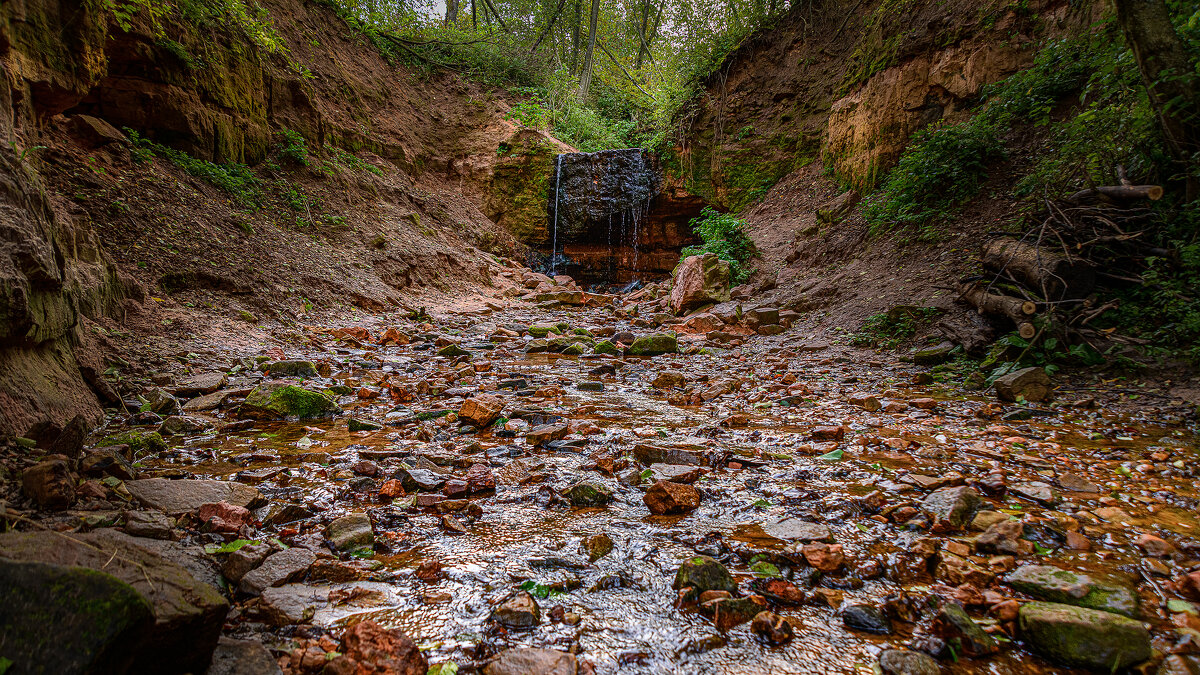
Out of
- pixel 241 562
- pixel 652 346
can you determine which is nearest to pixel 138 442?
pixel 241 562

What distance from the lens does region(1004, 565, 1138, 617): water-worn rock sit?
1468 mm

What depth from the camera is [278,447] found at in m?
2.88

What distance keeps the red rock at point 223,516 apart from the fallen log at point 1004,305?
17.7ft

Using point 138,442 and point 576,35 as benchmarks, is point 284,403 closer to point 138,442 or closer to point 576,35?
point 138,442

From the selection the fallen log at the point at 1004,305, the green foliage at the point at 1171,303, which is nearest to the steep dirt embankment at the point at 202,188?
the fallen log at the point at 1004,305

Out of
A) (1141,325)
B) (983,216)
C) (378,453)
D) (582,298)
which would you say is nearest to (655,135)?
(582,298)

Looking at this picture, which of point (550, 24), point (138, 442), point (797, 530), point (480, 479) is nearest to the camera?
point (797, 530)

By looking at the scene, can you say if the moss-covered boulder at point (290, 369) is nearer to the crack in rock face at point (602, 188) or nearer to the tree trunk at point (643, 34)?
the crack in rock face at point (602, 188)

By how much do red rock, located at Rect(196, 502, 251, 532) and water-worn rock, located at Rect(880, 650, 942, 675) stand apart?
2220 mm

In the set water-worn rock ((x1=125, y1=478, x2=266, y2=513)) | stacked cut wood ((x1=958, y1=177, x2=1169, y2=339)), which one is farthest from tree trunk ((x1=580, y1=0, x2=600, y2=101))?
water-worn rock ((x1=125, y1=478, x2=266, y2=513))

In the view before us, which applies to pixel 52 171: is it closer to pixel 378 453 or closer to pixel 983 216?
pixel 378 453

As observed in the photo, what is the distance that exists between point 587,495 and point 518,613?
892 mm

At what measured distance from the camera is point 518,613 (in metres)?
1.48

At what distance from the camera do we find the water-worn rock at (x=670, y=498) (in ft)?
7.31
